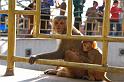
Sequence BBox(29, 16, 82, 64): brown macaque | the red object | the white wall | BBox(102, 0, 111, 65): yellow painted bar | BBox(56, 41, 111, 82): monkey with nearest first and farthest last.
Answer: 1. BBox(102, 0, 111, 65): yellow painted bar
2. BBox(56, 41, 111, 82): monkey
3. BBox(29, 16, 82, 64): brown macaque
4. the red object
5. the white wall

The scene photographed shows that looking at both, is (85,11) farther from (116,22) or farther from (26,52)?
(26,52)

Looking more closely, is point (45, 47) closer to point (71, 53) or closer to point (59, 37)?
point (71, 53)

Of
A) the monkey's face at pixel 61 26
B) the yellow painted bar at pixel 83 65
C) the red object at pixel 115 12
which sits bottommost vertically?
the yellow painted bar at pixel 83 65

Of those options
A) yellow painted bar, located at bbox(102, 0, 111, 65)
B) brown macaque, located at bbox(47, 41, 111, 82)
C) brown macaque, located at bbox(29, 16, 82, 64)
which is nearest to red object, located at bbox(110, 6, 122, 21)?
brown macaque, located at bbox(29, 16, 82, 64)

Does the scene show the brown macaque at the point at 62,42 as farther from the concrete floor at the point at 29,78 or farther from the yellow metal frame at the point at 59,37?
the yellow metal frame at the point at 59,37

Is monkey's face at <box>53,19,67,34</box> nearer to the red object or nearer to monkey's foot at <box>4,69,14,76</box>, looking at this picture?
monkey's foot at <box>4,69,14,76</box>

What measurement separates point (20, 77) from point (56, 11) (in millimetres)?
5997

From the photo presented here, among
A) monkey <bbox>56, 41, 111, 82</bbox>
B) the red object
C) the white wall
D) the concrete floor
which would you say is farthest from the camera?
the white wall

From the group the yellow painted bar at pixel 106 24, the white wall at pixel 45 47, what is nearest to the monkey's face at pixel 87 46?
the yellow painted bar at pixel 106 24

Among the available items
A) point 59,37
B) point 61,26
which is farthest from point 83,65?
point 61,26

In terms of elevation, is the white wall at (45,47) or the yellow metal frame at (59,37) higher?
the yellow metal frame at (59,37)

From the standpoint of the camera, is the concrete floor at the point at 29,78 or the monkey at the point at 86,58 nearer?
the concrete floor at the point at 29,78

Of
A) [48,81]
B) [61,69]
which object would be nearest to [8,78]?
[48,81]

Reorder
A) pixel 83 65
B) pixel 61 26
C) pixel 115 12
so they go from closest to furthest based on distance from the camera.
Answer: pixel 83 65 < pixel 61 26 < pixel 115 12
